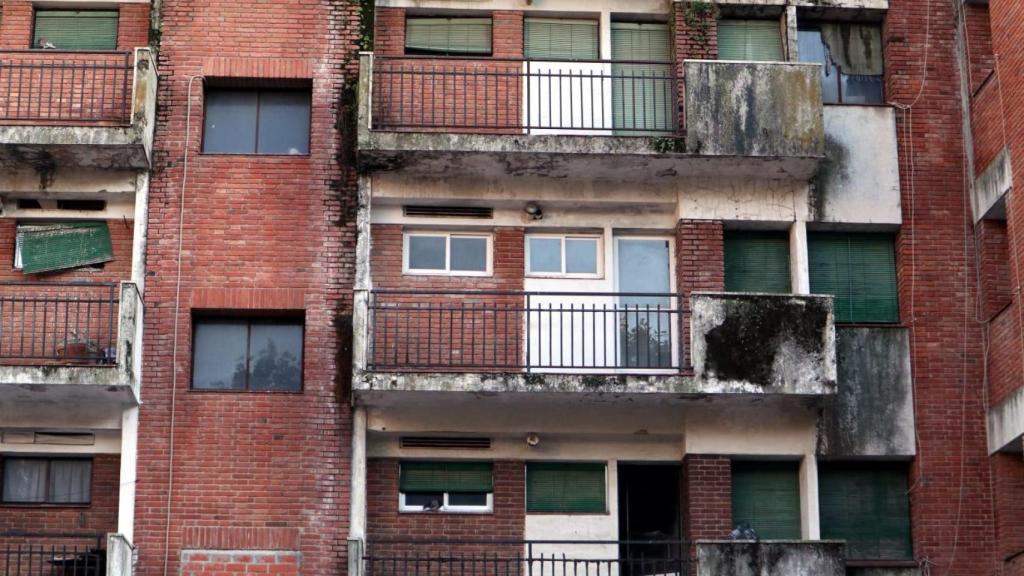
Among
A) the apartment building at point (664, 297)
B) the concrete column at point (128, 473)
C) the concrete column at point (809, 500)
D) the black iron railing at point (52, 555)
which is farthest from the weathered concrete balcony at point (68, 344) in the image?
the concrete column at point (809, 500)

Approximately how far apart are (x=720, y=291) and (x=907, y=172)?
10.5 feet

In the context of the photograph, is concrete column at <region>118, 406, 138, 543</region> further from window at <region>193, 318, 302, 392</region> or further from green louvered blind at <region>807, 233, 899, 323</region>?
green louvered blind at <region>807, 233, 899, 323</region>

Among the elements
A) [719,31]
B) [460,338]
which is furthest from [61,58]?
[719,31]

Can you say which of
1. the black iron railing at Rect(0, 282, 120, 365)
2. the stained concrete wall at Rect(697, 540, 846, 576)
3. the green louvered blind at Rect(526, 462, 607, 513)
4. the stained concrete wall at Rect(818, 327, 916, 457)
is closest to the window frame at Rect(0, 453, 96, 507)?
the black iron railing at Rect(0, 282, 120, 365)

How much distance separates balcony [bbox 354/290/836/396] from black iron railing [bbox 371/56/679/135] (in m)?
2.43

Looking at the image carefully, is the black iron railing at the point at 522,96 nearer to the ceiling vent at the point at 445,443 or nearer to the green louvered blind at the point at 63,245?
the green louvered blind at the point at 63,245

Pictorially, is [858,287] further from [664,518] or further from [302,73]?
[302,73]

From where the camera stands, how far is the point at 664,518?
80.4ft

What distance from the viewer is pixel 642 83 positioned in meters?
25.8

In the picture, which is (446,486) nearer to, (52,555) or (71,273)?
(52,555)

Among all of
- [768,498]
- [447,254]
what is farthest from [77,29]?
[768,498]

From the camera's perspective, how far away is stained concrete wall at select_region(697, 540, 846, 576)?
22891mm

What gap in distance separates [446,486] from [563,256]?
11.7 ft

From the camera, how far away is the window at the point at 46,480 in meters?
23.9
